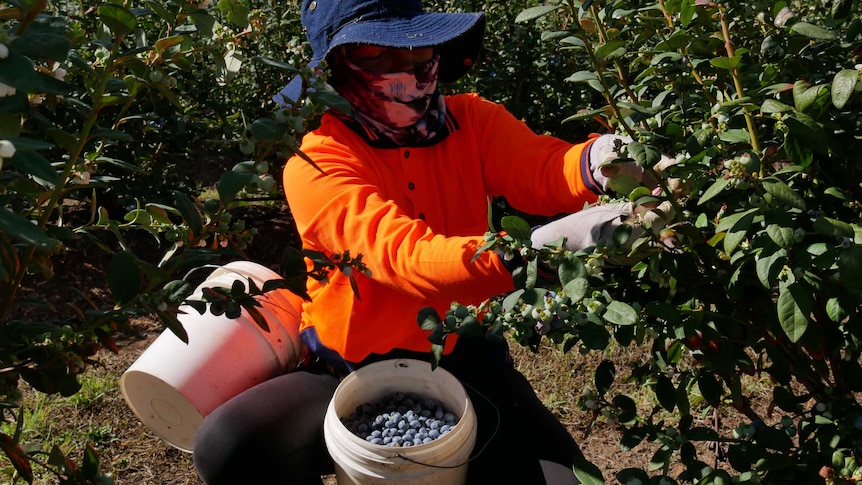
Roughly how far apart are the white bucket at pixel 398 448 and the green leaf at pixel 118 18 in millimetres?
918

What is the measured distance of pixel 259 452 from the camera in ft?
5.78

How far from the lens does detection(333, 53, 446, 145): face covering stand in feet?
5.82

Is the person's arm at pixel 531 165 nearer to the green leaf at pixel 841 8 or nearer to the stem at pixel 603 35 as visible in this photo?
the stem at pixel 603 35

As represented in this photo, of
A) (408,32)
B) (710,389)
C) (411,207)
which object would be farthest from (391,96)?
(710,389)

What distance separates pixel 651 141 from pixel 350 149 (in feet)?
2.71

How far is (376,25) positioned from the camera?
1.70m

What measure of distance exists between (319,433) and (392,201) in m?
0.58

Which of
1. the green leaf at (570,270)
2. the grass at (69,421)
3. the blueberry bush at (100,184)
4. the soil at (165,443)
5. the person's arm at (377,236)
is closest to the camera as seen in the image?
the blueberry bush at (100,184)

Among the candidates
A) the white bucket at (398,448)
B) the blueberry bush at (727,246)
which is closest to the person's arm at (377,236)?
the blueberry bush at (727,246)

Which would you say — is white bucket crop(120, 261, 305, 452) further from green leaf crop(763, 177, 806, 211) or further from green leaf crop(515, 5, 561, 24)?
green leaf crop(763, 177, 806, 211)

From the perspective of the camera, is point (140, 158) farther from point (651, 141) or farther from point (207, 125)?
point (651, 141)

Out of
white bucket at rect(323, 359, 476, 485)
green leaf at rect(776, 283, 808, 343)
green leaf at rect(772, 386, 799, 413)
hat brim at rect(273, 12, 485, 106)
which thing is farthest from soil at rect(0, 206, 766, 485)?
green leaf at rect(776, 283, 808, 343)

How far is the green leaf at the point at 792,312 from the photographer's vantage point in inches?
40.4

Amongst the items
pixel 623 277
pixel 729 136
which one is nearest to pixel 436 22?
pixel 623 277
